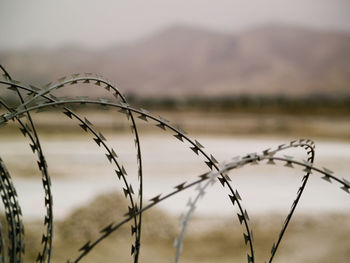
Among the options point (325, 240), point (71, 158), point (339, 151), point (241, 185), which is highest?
point (339, 151)

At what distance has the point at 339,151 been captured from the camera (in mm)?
16000

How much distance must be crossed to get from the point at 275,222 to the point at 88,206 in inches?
140

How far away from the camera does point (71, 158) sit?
13883 mm

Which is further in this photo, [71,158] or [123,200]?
[71,158]

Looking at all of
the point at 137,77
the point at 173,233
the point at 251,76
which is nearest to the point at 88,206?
the point at 173,233

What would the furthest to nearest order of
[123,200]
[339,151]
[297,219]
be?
[339,151] < [297,219] < [123,200]

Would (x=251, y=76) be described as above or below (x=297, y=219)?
above

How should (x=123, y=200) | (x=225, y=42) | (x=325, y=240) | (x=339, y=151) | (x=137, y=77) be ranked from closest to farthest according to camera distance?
(x=325, y=240)
(x=123, y=200)
(x=339, y=151)
(x=137, y=77)
(x=225, y=42)

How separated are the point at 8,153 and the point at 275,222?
11.0 metres

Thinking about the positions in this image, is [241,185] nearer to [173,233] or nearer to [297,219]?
[297,219]

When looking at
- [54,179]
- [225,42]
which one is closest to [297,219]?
[54,179]

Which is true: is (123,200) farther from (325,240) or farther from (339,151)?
(339,151)

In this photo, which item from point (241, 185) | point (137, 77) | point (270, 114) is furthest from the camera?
point (137, 77)

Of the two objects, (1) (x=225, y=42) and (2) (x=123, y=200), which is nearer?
(2) (x=123, y=200)
